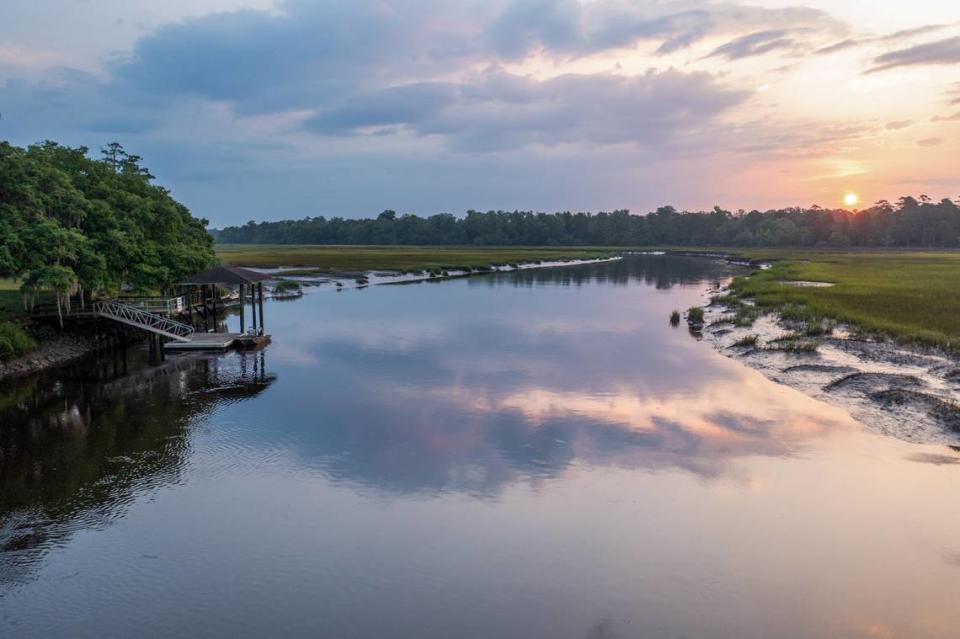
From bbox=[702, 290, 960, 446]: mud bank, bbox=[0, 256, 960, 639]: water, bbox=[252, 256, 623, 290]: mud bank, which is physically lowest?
bbox=[0, 256, 960, 639]: water

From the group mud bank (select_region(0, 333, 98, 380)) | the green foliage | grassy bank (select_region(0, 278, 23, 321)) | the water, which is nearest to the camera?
the water

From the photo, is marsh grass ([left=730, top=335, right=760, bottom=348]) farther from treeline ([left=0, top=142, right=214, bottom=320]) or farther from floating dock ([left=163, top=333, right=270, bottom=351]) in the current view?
treeline ([left=0, top=142, right=214, bottom=320])

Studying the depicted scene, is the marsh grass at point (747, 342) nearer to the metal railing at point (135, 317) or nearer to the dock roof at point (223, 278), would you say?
the dock roof at point (223, 278)

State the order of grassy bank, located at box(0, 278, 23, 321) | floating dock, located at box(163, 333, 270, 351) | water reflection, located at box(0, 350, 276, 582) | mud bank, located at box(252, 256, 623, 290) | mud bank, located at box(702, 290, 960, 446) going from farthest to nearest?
mud bank, located at box(252, 256, 623, 290)
floating dock, located at box(163, 333, 270, 351)
grassy bank, located at box(0, 278, 23, 321)
mud bank, located at box(702, 290, 960, 446)
water reflection, located at box(0, 350, 276, 582)

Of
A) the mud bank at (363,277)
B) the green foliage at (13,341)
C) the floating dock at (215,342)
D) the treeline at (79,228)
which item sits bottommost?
the floating dock at (215,342)

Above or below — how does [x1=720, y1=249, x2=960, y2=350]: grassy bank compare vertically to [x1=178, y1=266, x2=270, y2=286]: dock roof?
below

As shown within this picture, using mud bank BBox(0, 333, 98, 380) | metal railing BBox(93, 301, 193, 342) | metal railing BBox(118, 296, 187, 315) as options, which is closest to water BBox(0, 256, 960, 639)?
mud bank BBox(0, 333, 98, 380)

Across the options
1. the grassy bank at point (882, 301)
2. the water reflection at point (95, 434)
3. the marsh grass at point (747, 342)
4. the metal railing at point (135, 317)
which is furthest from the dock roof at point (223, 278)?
the grassy bank at point (882, 301)

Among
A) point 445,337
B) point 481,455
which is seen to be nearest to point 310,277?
point 445,337
